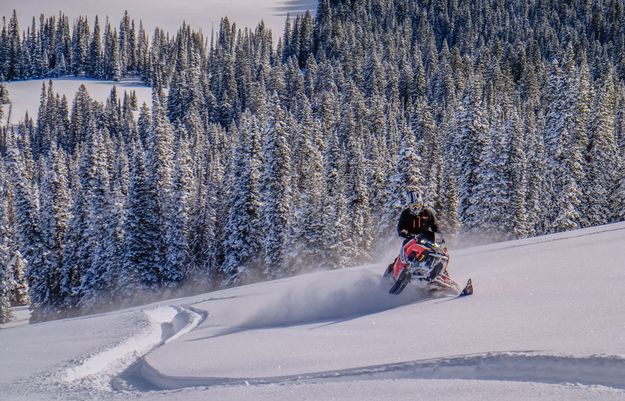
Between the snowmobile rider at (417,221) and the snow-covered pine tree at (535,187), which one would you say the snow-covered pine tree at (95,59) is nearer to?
the snow-covered pine tree at (535,187)

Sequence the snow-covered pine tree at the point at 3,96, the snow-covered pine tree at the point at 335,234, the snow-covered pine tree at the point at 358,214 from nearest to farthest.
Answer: the snow-covered pine tree at the point at 335,234
the snow-covered pine tree at the point at 358,214
the snow-covered pine tree at the point at 3,96

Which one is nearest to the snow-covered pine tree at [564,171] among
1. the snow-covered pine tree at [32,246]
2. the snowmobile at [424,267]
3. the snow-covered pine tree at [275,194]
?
the snow-covered pine tree at [275,194]

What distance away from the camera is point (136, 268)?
4612 cm

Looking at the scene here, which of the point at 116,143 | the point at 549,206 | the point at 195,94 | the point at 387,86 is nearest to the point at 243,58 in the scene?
the point at 195,94

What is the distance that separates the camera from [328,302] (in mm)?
11719

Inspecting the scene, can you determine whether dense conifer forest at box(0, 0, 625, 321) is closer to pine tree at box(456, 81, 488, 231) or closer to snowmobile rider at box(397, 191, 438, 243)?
pine tree at box(456, 81, 488, 231)

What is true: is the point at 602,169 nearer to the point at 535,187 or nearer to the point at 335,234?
the point at 535,187

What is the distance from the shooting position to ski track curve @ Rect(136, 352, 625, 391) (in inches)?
208

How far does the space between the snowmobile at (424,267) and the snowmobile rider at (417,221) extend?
5.2 inches

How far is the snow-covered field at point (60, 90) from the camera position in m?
176

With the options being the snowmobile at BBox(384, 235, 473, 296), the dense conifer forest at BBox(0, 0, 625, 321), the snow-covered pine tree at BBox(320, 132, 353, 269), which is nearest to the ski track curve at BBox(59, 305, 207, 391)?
the snowmobile at BBox(384, 235, 473, 296)

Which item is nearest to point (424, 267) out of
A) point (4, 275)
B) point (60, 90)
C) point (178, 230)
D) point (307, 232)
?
point (307, 232)

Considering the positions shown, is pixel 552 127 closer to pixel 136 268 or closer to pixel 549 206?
pixel 549 206

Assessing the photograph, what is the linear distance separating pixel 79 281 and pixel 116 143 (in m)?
51.9
